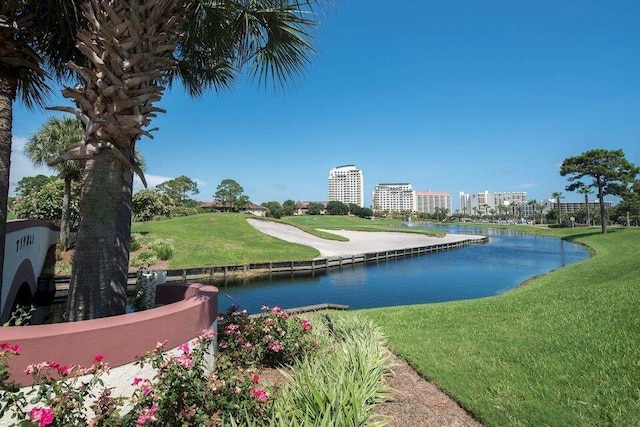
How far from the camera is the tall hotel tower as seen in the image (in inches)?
7470

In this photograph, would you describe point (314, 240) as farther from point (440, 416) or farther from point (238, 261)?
point (440, 416)

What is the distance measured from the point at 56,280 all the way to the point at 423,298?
56.8 ft

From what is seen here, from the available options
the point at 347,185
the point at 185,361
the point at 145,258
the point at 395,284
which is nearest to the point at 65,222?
the point at 145,258

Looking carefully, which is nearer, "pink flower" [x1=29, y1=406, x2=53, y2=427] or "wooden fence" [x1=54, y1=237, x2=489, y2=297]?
"pink flower" [x1=29, y1=406, x2=53, y2=427]

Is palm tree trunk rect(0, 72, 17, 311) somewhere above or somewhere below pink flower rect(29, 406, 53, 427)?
above

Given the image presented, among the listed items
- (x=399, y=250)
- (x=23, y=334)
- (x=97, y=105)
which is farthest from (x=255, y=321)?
(x=399, y=250)

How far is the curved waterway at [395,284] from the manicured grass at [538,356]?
7135 millimetres

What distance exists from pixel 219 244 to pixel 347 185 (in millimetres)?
166579

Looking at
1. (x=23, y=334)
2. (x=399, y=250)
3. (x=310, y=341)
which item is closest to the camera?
(x=23, y=334)

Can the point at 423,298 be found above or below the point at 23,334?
below

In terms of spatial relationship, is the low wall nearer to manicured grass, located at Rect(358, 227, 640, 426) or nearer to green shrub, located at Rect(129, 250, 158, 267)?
manicured grass, located at Rect(358, 227, 640, 426)

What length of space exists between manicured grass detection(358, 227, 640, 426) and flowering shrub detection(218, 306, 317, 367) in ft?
5.52

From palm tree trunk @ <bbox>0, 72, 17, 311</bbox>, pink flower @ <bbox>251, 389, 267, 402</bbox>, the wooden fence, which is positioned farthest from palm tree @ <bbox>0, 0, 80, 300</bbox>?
the wooden fence

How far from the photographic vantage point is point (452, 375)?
4.37 metres
